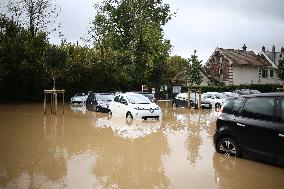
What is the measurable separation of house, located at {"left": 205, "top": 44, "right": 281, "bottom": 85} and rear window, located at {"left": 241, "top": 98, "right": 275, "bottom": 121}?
52.0 metres

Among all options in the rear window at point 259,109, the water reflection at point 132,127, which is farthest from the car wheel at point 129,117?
the rear window at point 259,109

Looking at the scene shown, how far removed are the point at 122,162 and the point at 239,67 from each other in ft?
181

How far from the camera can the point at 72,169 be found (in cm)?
891

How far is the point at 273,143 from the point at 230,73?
5408 centimetres

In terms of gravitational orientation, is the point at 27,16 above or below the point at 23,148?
above

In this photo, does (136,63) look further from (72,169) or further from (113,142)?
(72,169)

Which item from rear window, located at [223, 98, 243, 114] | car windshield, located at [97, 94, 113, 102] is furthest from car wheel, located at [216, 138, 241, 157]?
car windshield, located at [97, 94, 113, 102]

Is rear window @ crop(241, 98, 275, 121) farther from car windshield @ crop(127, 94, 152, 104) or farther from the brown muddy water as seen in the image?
car windshield @ crop(127, 94, 152, 104)

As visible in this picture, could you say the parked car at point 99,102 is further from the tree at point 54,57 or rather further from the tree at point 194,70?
the tree at point 194,70

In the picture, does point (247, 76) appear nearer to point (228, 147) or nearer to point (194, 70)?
point (194, 70)

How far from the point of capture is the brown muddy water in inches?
305

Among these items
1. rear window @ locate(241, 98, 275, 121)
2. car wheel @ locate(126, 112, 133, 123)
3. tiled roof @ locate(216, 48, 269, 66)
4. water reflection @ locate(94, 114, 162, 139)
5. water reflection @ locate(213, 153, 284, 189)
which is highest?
tiled roof @ locate(216, 48, 269, 66)

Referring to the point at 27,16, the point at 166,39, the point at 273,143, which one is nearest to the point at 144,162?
the point at 273,143

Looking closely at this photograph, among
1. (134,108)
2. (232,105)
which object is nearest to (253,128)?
(232,105)
